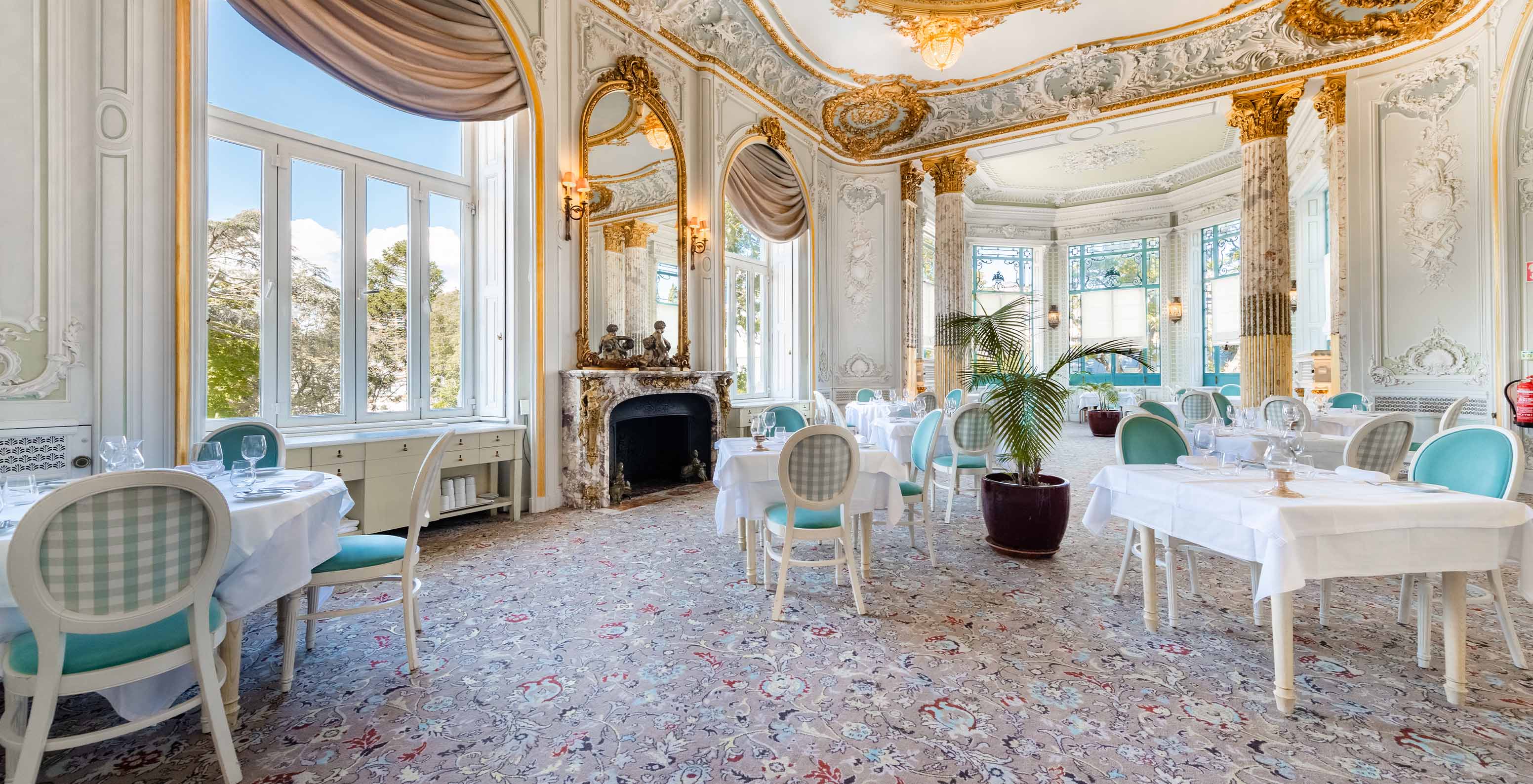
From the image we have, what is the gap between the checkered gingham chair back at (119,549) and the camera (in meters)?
1.45

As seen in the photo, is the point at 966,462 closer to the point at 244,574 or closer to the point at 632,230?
the point at 632,230

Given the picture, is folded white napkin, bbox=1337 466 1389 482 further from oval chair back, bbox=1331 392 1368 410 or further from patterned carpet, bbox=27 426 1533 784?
oval chair back, bbox=1331 392 1368 410

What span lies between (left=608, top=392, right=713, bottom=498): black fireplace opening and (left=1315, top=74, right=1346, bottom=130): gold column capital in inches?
300

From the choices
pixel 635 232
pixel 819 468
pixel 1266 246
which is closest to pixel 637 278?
pixel 635 232

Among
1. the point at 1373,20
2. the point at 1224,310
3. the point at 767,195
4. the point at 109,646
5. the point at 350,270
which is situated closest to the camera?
the point at 109,646

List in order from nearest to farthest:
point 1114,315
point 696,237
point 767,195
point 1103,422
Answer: point 696,237
point 767,195
point 1103,422
point 1114,315

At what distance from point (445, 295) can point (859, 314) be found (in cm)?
576

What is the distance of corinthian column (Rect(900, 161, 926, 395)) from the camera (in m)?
9.34

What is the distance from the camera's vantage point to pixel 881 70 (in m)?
7.84

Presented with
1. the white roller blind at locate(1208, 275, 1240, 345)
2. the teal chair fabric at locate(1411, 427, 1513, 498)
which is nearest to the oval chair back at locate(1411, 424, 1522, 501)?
A: the teal chair fabric at locate(1411, 427, 1513, 498)

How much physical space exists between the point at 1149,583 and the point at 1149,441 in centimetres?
90

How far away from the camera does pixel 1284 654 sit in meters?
2.13

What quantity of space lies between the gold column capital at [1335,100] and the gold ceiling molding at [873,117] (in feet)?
14.4

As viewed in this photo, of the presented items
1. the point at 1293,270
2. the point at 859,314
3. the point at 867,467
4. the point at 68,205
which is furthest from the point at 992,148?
the point at 68,205
